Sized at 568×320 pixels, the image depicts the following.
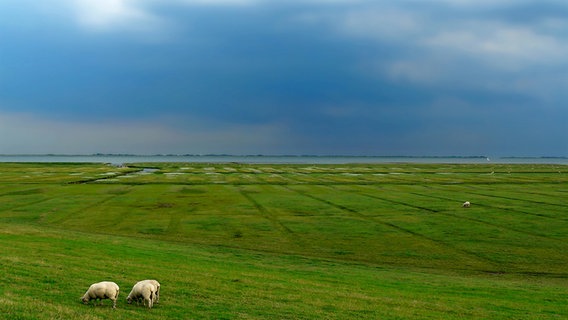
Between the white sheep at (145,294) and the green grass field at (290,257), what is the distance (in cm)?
54

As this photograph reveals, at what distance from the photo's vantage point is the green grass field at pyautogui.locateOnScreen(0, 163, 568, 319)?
19891 millimetres

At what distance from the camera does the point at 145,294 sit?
58.5ft

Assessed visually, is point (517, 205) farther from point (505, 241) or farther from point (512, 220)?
point (505, 241)

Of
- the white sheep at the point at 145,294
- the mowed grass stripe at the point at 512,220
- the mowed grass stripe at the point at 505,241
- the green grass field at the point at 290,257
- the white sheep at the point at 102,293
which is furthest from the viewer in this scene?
the mowed grass stripe at the point at 512,220

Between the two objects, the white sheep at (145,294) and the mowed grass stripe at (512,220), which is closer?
the white sheep at (145,294)

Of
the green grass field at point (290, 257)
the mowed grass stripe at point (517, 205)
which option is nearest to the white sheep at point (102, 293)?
the green grass field at point (290, 257)

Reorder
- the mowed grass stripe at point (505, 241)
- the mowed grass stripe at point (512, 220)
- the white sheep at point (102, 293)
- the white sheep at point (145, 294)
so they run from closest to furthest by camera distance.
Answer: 1. the white sheep at point (102, 293)
2. the white sheep at point (145, 294)
3. the mowed grass stripe at point (505, 241)
4. the mowed grass stripe at point (512, 220)

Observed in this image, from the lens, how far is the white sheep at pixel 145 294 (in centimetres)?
1786

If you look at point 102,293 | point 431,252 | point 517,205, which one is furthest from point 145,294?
point 517,205

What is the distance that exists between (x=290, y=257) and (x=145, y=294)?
21184 millimetres

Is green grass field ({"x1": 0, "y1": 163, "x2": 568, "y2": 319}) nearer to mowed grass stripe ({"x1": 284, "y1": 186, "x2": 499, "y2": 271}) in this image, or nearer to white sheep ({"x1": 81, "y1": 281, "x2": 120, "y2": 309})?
mowed grass stripe ({"x1": 284, "y1": 186, "x2": 499, "y2": 271})

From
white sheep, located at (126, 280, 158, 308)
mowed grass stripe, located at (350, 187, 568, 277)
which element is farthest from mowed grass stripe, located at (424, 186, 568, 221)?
Result: white sheep, located at (126, 280, 158, 308)

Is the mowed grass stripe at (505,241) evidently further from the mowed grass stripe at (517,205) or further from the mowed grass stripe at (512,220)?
the mowed grass stripe at (517,205)

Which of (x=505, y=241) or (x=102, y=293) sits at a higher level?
(x=102, y=293)
